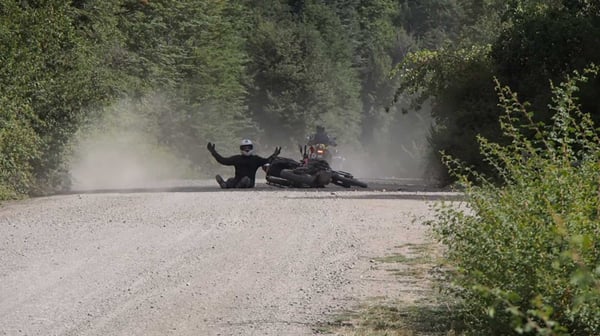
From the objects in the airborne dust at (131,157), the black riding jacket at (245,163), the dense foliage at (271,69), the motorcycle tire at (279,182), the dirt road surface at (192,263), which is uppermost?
the dense foliage at (271,69)

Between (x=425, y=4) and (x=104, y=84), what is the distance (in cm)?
10658

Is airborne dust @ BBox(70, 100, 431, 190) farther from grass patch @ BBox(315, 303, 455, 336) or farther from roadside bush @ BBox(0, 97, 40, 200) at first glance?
grass patch @ BBox(315, 303, 455, 336)

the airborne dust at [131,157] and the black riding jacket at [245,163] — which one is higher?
the airborne dust at [131,157]

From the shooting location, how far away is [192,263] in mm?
15648

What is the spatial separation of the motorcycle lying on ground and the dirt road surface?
235 inches

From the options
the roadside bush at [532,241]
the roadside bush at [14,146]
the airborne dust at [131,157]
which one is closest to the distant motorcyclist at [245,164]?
the roadside bush at [14,146]

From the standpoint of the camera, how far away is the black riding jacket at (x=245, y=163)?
101 ft

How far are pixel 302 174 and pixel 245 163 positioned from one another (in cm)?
140

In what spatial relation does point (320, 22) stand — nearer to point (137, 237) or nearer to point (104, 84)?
point (104, 84)

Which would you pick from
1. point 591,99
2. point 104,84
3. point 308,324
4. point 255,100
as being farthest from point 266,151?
point 308,324

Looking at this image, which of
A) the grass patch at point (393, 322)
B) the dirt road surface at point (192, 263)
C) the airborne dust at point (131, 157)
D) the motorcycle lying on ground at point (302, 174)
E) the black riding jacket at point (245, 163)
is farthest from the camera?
the airborne dust at point (131, 157)

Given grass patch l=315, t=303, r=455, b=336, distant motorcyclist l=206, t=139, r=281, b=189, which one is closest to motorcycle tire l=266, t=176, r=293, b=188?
distant motorcyclist l=206, t=139, r=281, b=189

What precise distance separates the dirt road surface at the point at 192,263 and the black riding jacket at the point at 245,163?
Result: 5.88 meters

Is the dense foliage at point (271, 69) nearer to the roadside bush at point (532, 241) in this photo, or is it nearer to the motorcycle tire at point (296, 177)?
the motorcycle tire at point (296, 177)
